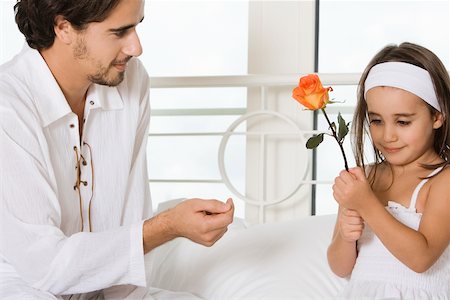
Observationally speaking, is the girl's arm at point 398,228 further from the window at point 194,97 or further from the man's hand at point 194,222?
the window at point 194,97

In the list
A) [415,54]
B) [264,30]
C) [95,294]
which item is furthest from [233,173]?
[415,54]

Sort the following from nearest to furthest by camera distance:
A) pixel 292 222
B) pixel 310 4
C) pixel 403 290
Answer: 1. pixel 403 290
2. pixel 292 222
3. pixel 310 4

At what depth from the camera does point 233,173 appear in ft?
9.50

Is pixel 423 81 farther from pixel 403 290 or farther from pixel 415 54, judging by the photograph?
pixel 403 290

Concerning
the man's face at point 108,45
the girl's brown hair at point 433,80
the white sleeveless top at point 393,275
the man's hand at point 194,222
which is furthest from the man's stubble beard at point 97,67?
the white sleeveless top at point 393,275

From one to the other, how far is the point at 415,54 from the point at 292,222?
62 centimetres

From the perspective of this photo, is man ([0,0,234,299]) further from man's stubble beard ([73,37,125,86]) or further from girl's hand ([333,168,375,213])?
girl's hand ([333,168,375,213])

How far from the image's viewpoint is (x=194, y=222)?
70.3 inches

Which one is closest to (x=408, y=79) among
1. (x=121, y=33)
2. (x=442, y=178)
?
(x=442, y=178)

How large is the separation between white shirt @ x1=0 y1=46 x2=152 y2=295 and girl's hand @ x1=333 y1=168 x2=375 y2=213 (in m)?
0.47

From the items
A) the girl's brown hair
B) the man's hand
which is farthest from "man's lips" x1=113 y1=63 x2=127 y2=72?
the girl's brown hair

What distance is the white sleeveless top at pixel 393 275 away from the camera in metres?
1.82

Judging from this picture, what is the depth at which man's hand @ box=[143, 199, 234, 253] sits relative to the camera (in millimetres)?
1769

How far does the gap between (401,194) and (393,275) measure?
7.6 inches
